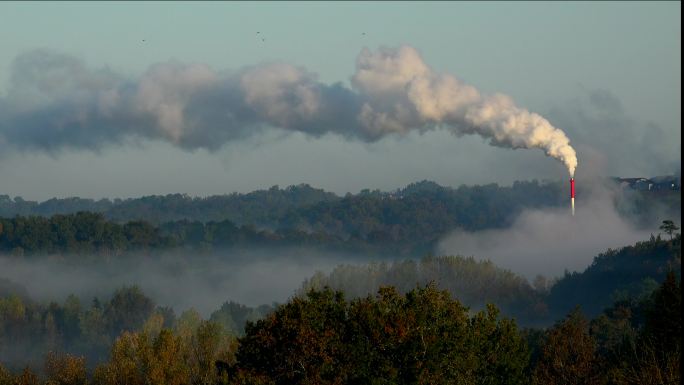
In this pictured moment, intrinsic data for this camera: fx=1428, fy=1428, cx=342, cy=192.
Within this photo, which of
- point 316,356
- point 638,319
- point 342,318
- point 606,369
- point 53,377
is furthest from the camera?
point 638,319

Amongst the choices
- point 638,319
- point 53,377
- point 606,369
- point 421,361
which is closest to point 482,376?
point 421,361

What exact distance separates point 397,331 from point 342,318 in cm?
396

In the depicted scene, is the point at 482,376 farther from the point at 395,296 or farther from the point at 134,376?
the point at 134,376

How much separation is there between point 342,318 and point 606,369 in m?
30.1

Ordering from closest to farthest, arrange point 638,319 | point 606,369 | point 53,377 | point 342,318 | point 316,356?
point 316,356 → point 342,318 → point 606,369 → point 53,377 → point 638,319

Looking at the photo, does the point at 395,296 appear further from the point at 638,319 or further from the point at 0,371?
the point at 638,319

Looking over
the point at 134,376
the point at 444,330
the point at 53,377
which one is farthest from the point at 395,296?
the point at 53,377

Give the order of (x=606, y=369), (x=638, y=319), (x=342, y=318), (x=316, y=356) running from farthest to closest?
(x=638, y=319) < (x=606, y=369) < (x=342, y=318) < (x=316, y=356)

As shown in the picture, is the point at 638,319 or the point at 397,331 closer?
the point at 397,331

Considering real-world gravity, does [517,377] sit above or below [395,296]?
below

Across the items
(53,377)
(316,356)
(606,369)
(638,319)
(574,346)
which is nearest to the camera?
(316,356)

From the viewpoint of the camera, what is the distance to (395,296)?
78938 mm

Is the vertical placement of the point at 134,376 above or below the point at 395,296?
below

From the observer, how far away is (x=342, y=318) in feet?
249
